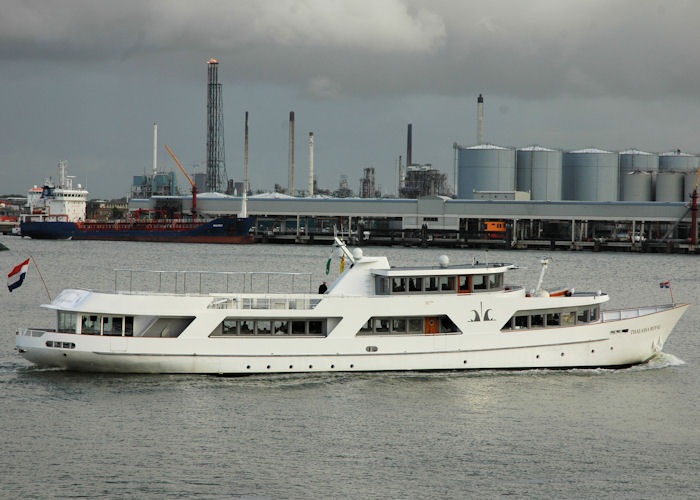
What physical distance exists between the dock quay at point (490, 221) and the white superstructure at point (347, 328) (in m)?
90.8

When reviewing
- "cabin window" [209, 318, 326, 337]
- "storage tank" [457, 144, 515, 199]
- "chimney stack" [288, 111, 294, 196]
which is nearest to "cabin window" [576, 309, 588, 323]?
"cabin window" [209, 318, 326, 337]

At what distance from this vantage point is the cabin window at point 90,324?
3119 cm

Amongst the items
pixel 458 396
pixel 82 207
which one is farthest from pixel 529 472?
pixel 82 207

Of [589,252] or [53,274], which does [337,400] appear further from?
[589,252]

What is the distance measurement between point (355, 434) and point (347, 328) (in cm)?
656

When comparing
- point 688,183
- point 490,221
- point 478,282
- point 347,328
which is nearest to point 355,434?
point 347,328

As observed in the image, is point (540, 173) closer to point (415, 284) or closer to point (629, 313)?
point (629, 313)

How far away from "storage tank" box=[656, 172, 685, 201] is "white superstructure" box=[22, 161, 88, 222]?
92.8 metres

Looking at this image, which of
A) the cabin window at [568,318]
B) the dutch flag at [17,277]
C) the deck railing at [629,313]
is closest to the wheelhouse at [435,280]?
the cabin window at [568,318]

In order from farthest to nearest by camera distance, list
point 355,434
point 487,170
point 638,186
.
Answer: point 487,170, point 638,186, point 355,434

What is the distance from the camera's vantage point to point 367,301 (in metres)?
32.1

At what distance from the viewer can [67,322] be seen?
103 ft

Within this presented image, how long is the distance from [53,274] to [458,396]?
1858 inches

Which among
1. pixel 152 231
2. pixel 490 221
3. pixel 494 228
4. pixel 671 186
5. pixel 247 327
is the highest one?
pixel 671 186
